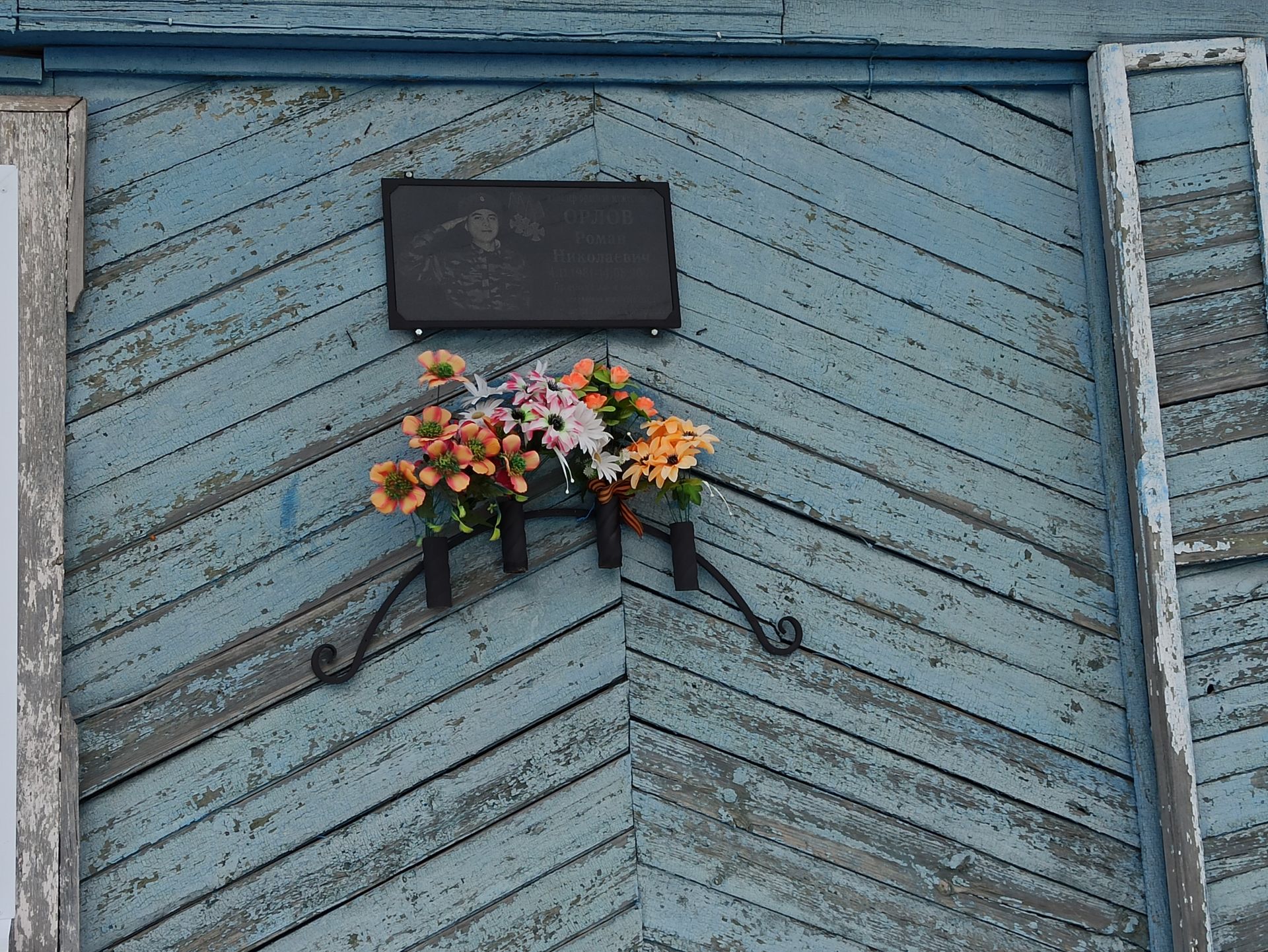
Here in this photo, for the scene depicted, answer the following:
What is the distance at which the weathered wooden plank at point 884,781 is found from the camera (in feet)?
6.77

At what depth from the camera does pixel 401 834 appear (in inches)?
77.6

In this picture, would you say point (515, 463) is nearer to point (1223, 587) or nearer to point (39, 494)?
point (39, 494)

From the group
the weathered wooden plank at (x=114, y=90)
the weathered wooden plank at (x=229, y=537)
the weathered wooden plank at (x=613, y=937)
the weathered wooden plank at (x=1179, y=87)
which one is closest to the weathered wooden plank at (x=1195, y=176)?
the weathered wooden plank at (x=1179, y=87)

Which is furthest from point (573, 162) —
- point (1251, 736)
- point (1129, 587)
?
point (1251, 736)

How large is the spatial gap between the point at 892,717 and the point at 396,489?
39.3 inches

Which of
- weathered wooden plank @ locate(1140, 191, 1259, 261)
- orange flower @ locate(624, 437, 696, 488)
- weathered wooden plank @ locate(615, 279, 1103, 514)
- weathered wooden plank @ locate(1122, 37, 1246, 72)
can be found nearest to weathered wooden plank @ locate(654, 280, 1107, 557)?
weathered wooden plank @ locate(615, 279, 1103, 514)

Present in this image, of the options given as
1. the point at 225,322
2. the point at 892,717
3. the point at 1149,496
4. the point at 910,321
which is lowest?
the point at 892,717

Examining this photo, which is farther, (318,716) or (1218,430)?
(1218,430)

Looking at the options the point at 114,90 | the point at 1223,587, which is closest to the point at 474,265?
the point at 114,90

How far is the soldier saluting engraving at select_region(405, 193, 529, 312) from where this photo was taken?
2.06m

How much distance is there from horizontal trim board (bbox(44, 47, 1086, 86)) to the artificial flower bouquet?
58 cm

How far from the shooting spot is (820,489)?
7.09 feet

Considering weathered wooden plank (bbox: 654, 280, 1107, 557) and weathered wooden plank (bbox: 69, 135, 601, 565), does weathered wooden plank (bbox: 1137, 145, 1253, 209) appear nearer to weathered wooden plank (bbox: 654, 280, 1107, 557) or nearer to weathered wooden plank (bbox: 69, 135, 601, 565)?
weathered wooden plank (bbox: 654, 280, 1107, 557)

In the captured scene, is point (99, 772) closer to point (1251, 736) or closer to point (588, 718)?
point (588, 718)
